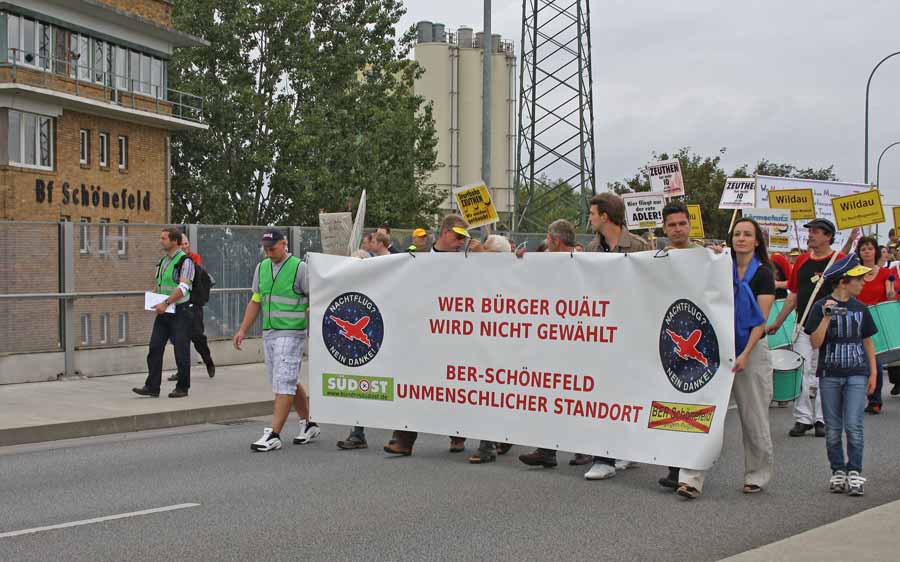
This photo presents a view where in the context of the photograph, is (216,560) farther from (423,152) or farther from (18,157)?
(423,152)

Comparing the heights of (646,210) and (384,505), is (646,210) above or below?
above

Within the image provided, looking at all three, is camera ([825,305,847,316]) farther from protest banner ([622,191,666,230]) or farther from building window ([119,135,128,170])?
building window ([119,135,128,170])

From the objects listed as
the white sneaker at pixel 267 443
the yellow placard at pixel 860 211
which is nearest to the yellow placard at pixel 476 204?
the yellow placard at pixel 860 211

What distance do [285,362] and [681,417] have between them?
363 centimetres

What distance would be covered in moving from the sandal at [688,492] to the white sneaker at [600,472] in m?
0.82

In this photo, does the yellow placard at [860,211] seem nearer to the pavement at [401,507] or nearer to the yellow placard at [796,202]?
the yellow placard at [796,202]

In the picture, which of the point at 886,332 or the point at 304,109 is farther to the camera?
the point at 304,109

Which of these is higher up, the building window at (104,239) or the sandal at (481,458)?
the building window at (104,239)

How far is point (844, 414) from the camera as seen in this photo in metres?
8.05

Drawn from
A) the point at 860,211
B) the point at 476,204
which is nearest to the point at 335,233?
the point at 476,204

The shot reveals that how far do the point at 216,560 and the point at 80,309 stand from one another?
1043cm

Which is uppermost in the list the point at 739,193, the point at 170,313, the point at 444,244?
the point at 739,193

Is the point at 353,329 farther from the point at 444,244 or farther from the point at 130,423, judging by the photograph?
the point at 130,423

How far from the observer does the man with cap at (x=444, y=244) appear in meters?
9.67
